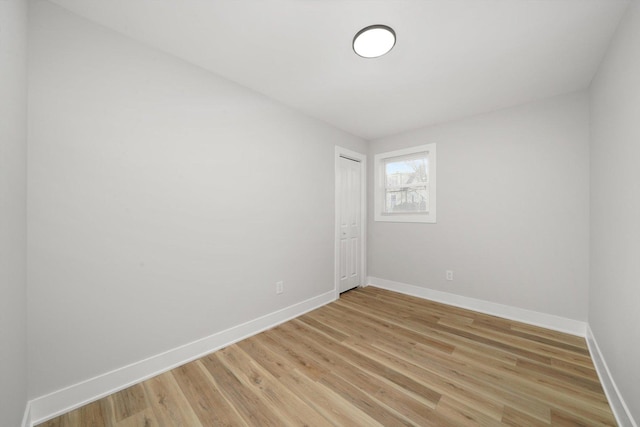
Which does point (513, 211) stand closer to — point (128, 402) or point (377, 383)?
point (377, 383)

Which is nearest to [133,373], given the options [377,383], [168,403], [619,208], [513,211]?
[168,403]

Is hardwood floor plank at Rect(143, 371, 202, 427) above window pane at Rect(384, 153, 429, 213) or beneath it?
beneath

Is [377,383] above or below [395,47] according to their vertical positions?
below

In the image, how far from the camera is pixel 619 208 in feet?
5.07

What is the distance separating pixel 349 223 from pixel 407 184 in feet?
3.61

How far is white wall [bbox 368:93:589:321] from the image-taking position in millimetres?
2385

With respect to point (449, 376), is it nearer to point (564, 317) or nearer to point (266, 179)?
point (564, 317)

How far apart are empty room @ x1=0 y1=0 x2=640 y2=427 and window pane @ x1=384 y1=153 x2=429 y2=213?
1.68 feet

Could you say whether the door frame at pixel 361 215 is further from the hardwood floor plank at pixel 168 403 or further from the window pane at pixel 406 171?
the hardwood floor plank at pixel 168 403

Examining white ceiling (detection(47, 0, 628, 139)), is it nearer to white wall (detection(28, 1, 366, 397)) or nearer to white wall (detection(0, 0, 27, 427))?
white wall (detection(28, 1, 366, 397))

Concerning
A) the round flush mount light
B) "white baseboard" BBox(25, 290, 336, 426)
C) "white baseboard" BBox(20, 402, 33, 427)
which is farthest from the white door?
"white baseboard" BBox(20, 402, 33, 427)

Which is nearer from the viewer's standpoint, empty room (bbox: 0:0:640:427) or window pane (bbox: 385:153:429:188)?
empty room (bbox: 0:0:640:427)

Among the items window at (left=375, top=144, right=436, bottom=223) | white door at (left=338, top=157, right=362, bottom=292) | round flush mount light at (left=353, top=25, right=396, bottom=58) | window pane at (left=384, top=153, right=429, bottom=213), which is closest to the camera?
round flush mount light at (left=353, top=25, right=396, bottom=58)

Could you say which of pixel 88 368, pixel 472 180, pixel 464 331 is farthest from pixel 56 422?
pixel 472 180
